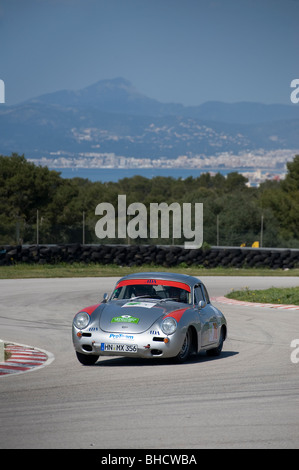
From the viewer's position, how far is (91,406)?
8594 millimetres

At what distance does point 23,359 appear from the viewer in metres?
12.5

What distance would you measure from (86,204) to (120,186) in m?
52.0

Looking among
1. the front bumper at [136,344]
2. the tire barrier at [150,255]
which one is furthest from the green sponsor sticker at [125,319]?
the tire barrier at [150,255]

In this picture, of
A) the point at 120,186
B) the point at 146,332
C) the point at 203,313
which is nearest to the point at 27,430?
the point at 146,332

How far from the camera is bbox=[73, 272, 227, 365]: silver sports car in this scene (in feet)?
37.7

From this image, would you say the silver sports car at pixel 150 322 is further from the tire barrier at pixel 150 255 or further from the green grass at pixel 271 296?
the tire barrier at pixel 150 255

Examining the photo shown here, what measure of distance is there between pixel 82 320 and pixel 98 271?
81.9 ft

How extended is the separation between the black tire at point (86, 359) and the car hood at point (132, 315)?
1.92 ft

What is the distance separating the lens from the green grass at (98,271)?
1367 inches

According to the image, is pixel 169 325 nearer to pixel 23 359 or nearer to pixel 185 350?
pixel 185 350
